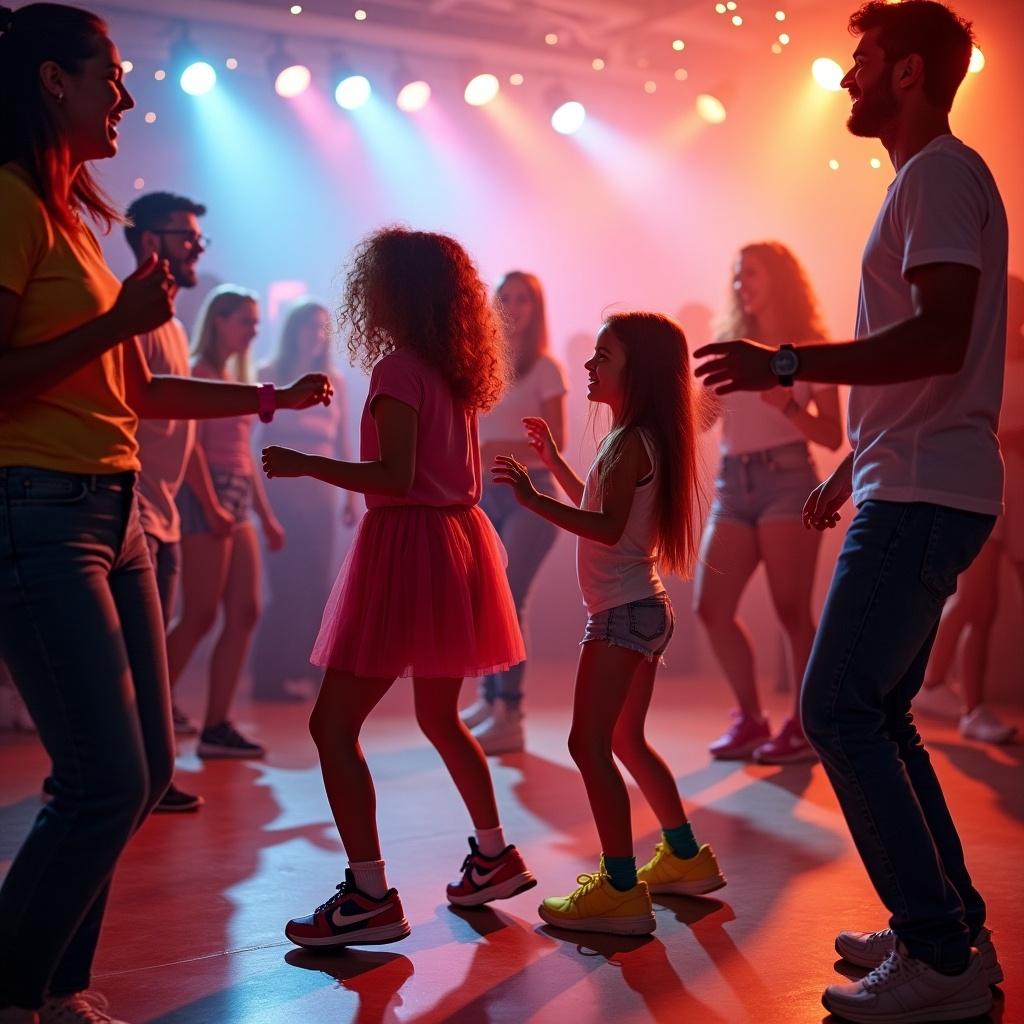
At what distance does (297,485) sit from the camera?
623 cm

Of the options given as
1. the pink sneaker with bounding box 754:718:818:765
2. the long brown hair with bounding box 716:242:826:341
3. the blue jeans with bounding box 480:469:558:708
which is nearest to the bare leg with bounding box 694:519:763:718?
the pink sneaker with bounding box 754:718:818:765

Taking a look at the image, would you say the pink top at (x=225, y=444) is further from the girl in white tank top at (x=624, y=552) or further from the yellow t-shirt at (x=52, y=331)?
the yellow t-shirt at (x=52, y=331)

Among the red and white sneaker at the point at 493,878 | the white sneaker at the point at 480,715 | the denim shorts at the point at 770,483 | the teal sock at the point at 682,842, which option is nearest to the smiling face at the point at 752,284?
the denim shorts at the point at 770,483

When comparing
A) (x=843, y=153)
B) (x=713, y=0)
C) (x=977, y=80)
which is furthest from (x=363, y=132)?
(x=977, y=80)

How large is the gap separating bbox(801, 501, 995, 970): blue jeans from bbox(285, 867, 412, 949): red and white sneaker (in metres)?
0.90

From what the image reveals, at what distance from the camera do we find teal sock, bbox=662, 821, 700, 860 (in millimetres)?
2791

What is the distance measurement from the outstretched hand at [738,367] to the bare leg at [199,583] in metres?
2.81

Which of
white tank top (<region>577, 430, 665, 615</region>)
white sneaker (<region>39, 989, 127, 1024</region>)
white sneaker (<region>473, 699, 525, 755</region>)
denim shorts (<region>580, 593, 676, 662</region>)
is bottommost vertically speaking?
white sneaker (<region>473, 699, 525, 755</region>)

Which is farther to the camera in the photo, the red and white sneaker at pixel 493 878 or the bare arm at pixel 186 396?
the red and white sneaker at pixel 493 878

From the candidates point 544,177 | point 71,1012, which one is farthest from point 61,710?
point 544,177

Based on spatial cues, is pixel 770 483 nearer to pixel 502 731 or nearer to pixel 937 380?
pixel 502 731

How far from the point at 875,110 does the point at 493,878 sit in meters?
1.67

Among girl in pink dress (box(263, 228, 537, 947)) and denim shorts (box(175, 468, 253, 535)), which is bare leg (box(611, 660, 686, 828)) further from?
denim shorts (box(175, 468, 253, 535))

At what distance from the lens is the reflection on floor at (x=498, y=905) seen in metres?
2.16
